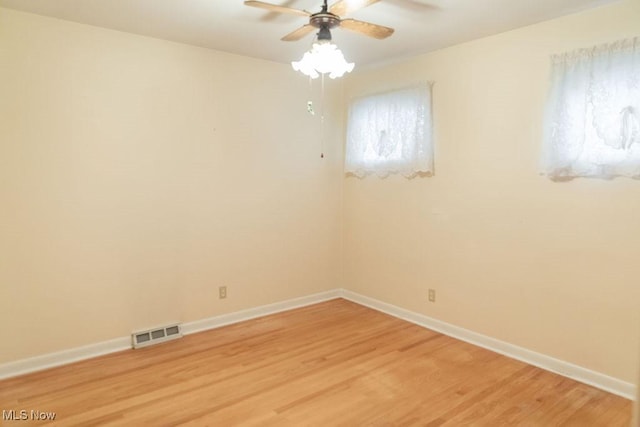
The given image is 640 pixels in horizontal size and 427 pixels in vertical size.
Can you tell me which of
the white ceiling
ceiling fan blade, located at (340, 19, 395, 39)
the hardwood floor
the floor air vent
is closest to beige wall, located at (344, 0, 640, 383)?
the white ceiling

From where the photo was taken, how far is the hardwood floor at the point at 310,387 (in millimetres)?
2211

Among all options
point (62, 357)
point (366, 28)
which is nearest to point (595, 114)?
point (366, 28)

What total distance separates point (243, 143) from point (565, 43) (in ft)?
8.64

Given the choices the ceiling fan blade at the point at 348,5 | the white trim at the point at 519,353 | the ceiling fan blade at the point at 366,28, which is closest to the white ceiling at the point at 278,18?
the ceiling fan blade at the point at 366,28

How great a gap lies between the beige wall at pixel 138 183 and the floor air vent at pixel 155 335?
0.08 meters

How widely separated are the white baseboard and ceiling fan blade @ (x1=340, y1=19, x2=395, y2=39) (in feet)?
8.08

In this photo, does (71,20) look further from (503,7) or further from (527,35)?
(527,35)

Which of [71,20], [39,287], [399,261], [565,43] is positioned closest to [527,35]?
[565,43]

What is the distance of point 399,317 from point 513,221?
1.48 meters

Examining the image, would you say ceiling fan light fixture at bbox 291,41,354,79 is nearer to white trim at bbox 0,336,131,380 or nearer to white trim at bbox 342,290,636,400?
white trim at bbox 342,290,636,400

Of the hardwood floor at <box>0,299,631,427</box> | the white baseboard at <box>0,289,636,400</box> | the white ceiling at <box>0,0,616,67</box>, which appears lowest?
the hardwood floor at <box>0,299,631,427</box>

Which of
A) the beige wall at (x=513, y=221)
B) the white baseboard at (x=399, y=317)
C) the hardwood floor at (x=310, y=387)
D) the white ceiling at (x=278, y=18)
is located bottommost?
the hardwood floor at (x=310, y=387)

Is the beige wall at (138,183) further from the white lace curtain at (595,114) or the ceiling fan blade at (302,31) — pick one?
the white lace curtain at (595,114)

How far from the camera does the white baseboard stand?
2541mm
